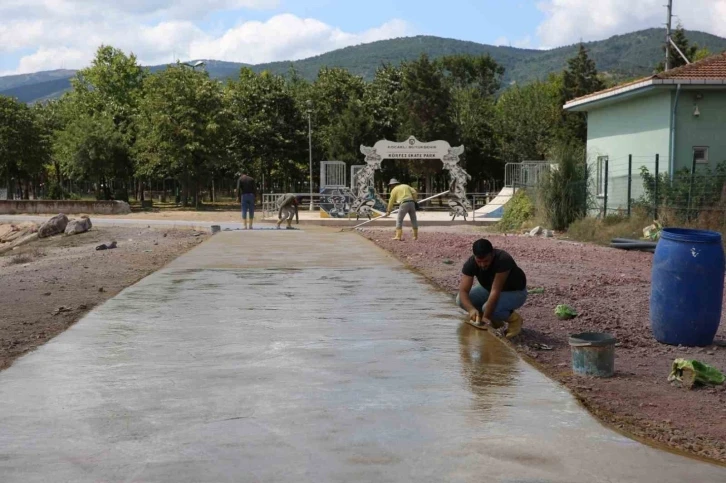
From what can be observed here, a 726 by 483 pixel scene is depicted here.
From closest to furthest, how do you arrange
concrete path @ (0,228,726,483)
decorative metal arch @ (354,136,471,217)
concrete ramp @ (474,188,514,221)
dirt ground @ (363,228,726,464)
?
concrete path @ (0,228,726,483) → dirt ground @ (363,228,726,464) → decorative metal arch @ (354,136,471,217) → concrete ramp @ (474,188,514,221)

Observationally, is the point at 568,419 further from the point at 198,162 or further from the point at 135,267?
the point at 198,162

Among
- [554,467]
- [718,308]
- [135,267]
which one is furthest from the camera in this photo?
[135,267]

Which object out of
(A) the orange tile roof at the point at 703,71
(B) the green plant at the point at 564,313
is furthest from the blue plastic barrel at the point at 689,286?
(A) the orange tile roof at the point at 703,71

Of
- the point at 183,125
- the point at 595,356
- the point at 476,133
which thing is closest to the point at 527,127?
the point at 476,133

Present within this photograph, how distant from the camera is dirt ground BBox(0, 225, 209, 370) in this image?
878 cm

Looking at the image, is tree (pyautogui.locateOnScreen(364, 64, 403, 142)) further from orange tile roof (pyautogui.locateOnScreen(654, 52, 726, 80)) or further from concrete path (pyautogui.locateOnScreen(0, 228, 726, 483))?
concrete path (pyautogui.locateOnScreen(0, 228, 726, 483))

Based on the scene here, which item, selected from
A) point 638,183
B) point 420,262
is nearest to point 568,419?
point 420,262

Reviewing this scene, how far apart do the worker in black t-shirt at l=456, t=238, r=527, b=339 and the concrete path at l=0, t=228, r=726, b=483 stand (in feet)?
0.95

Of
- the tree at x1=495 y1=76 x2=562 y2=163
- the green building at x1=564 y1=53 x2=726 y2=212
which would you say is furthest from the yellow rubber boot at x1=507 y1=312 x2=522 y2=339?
the tree at x1=495 y1=76 x2=562 y2=163

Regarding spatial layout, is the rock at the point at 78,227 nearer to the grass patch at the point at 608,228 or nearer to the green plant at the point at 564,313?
the grass patch at the point at 608,228

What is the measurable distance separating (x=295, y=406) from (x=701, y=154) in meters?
21.8

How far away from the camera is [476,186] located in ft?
225

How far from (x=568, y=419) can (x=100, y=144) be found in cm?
5543

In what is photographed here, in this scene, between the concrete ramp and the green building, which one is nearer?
the green building
